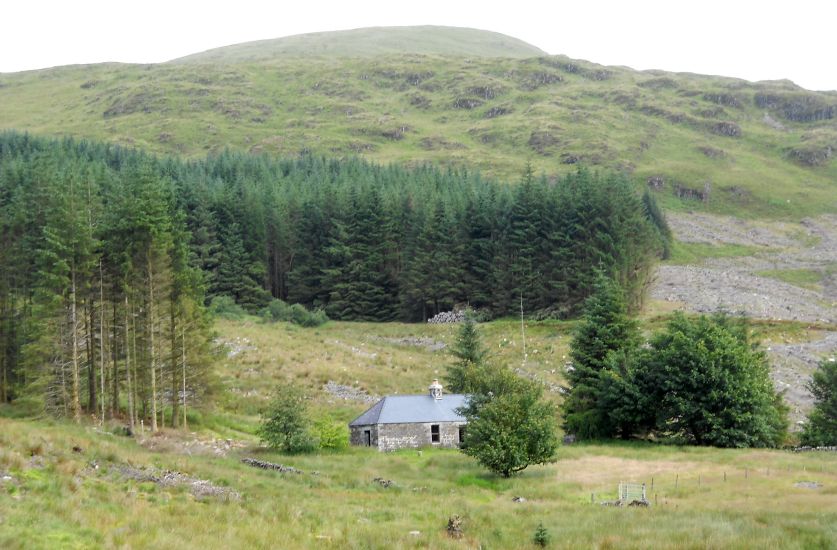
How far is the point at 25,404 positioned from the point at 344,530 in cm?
2468

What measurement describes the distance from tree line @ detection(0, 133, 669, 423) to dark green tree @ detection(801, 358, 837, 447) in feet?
95.8

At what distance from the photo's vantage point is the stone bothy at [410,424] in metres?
40.3

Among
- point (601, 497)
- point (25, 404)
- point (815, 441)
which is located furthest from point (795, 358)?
point (25, 404)

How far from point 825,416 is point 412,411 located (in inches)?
921

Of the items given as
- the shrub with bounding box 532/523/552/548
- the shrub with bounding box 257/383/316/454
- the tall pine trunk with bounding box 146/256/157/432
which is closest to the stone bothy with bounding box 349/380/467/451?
the shrub with bounding box 257/383/316/454

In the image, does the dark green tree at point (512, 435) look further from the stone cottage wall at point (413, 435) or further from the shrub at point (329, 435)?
the shrub at point (329, 435)

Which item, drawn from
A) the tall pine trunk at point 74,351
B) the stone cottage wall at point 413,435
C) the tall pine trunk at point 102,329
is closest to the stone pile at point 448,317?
the stone cottage wall at point 413,435

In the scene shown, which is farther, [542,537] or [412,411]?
[412,411]

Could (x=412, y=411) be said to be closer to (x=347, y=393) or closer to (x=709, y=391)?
(x=347, y=393)

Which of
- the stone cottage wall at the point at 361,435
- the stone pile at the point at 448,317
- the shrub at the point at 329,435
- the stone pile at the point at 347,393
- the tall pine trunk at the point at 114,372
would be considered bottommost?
the stone pile at the point at 448,317

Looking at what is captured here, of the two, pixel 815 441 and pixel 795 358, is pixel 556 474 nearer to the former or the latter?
pixel 815 441

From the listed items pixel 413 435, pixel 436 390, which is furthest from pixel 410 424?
pixel 436 390

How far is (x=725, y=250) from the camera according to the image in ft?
429

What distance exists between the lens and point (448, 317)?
7944cm
